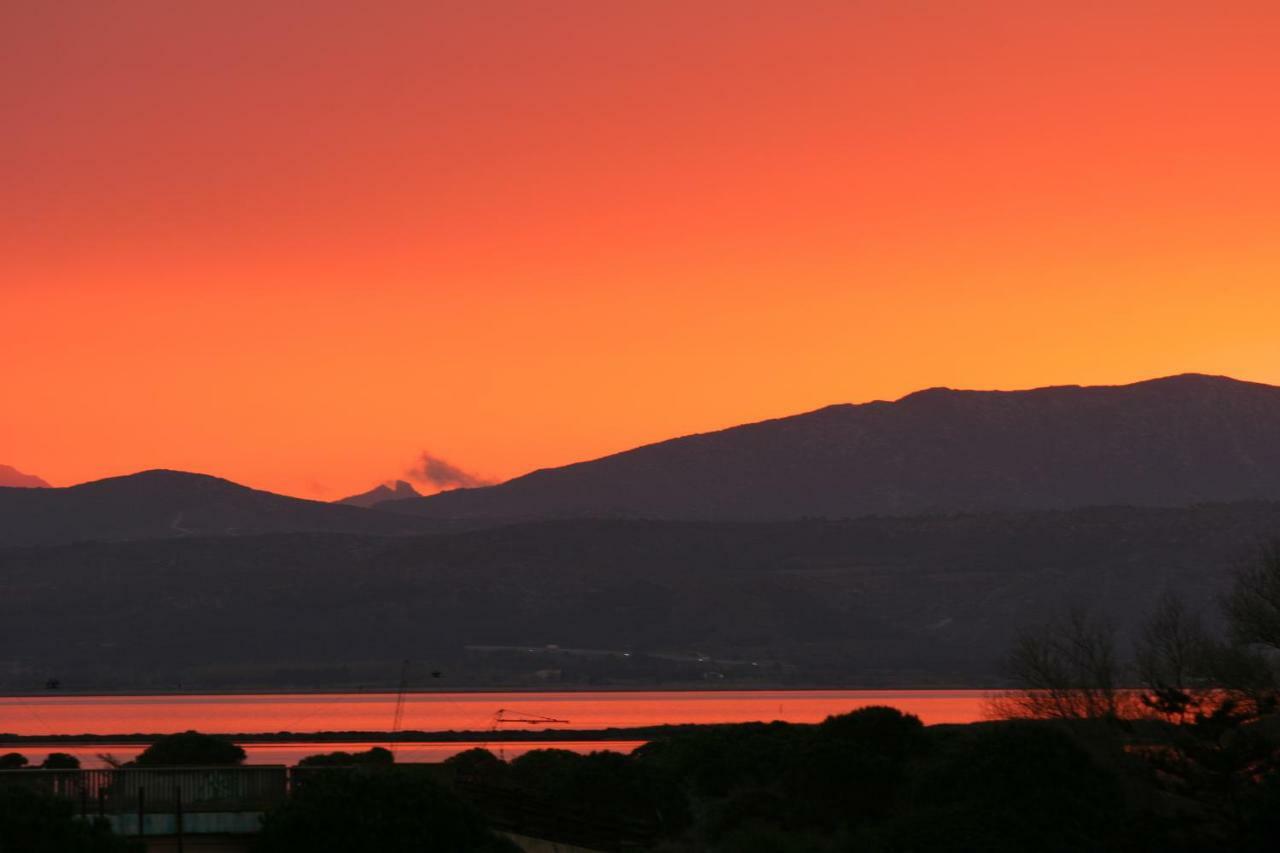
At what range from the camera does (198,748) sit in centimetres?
9025

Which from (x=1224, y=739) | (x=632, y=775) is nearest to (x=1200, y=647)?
(x=1224, y=739)

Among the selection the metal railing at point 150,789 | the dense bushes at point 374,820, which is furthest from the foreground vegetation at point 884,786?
the metal railing at point 150,789

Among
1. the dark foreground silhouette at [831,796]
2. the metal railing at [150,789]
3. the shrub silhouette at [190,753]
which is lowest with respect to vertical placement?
the dark foreground silhouette at [831,796]

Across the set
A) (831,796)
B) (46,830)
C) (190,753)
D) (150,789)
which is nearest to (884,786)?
(831,796)

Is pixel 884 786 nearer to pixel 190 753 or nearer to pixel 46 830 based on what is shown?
pixel 190 753

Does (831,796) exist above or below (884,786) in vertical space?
below

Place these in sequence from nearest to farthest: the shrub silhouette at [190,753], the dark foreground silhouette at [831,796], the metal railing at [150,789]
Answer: the metal railing at [150,789] → the dark foreground silhouette at [831,796] → the shrub silhouette at [190,753]

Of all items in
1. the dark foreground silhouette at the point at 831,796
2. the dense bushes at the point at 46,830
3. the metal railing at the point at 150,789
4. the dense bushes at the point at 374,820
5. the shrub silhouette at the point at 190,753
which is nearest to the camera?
the dense bushes at the point at 46,830

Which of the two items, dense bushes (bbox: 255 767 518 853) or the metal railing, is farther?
dense bushes (bbox: 255 767 518 853)

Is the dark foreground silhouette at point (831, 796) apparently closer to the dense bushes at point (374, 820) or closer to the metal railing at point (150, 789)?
the dense bushes at point (374, 820)

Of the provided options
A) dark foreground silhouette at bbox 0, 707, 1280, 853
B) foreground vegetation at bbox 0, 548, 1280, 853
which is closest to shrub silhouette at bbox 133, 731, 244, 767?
foreground vegetation at bbox 0, 548, 1280, 853

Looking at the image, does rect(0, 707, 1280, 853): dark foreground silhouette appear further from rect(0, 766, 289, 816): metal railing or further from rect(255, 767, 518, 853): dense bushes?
rect(0, 766, 289, 816): metal railing

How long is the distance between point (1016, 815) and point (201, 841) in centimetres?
2391

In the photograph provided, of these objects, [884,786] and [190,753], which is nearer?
[884,786]
